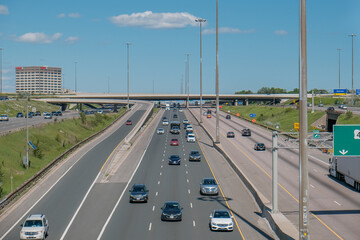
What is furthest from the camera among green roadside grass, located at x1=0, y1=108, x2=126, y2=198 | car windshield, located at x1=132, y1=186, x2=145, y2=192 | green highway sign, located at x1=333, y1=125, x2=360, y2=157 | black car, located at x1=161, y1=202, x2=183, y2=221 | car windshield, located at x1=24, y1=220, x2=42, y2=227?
green roadside grass, located at x1=0, y1=108, x2=126, y2=198

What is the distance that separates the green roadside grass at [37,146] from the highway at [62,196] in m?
3.56

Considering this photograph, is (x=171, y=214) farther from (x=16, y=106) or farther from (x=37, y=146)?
(x=16, y=106)

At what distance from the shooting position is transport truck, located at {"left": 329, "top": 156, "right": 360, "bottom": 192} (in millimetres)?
47094

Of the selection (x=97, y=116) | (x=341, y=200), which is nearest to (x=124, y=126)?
(x=97, y=116)

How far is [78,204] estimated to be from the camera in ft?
141

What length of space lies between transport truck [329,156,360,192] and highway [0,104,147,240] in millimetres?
25660

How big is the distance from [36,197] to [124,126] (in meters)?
65.7

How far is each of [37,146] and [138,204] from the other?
34.6 meters

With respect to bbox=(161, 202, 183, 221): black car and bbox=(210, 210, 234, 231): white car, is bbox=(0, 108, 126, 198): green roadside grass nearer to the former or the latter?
bbox=(161, 202, 183, 221): black car

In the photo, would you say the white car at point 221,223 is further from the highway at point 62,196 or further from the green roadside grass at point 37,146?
the green roadside grass at point 37,146

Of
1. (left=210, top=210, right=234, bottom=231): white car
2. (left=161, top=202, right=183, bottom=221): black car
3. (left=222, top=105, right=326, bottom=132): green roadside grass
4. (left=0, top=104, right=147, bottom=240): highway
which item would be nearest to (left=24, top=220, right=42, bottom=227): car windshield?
(left=0, top=104, right=147, bottom=240): highway

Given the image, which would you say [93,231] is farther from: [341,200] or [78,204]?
[341,200]

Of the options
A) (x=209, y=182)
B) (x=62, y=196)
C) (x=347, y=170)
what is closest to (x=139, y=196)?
(x=209, y=182)

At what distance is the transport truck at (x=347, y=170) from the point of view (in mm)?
47094
